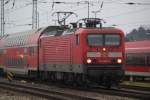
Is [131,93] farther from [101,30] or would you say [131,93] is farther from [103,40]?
[101,30]

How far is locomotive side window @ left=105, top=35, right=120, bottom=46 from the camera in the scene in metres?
27.0

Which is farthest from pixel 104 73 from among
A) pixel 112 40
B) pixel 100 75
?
pixel 112 40

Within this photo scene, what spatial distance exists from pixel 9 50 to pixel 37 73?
30.2ft

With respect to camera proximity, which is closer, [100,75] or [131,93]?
[131,93]

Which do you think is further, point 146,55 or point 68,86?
point 146,55

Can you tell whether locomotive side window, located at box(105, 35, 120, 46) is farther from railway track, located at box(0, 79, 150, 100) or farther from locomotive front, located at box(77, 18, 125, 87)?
railway track, located at box(0, 79, 150, 100)

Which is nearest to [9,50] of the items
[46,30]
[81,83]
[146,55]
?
[46,30]

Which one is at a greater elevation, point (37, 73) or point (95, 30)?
point (95, 30)

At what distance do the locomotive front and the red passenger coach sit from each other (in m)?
11.4

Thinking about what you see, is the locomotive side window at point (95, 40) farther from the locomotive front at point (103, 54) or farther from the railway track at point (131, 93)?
the railway track at point (131, 93)

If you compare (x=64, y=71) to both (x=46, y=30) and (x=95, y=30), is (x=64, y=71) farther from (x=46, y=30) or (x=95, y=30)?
(x=46, y=30)

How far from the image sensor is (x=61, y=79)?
30328 millimetres

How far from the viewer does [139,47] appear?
134ft

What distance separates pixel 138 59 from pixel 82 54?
1456 centimetres
